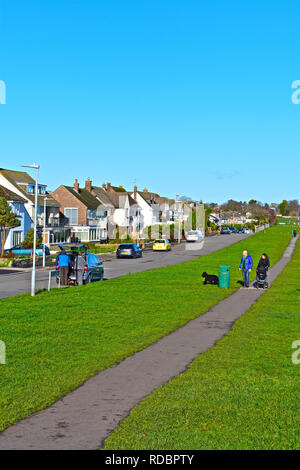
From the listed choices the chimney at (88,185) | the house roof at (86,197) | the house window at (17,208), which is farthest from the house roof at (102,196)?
the house window at (17,208)

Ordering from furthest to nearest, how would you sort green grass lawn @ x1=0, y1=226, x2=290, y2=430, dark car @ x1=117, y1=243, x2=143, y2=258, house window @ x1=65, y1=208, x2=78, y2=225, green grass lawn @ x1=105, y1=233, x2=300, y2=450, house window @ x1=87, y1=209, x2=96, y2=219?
house window @ x1=87, y1=209, x2=96, y2=219 → house window @ x1=65, y1=208, x2=78, y2=225 → dark car @ x1=117, y1=243, x2=143, y2=258 → green grass lawn @ x1=0, y1=226, x2=290, y2=430 → green grass lawn @ x1=105, y1=233, x2=300, y2=450

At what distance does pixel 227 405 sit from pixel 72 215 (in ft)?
255

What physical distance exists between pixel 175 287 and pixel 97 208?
213 feet

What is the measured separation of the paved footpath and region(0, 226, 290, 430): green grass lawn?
0.97 ft

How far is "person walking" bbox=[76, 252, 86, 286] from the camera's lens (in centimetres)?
2839

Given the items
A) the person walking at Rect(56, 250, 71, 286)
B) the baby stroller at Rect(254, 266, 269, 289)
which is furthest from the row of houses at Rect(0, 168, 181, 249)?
the baby stroller at Rect(254, 266, 269, 289)

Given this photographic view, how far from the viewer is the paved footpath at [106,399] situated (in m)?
7.34

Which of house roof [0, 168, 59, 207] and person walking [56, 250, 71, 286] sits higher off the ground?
house roof [0, 168, 59, 207]

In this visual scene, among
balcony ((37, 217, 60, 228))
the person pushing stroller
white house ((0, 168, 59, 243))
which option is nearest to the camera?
the person pushing stroller

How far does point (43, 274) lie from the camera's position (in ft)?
121

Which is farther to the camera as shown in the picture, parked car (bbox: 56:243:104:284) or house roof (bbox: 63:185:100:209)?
house roof (bbox: 63:185:100:209)

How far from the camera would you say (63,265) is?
27016 mm

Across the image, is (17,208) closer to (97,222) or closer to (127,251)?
(127,251)

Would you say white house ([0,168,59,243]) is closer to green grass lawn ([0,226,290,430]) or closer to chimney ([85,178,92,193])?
chimney ([85,178,92,193])
